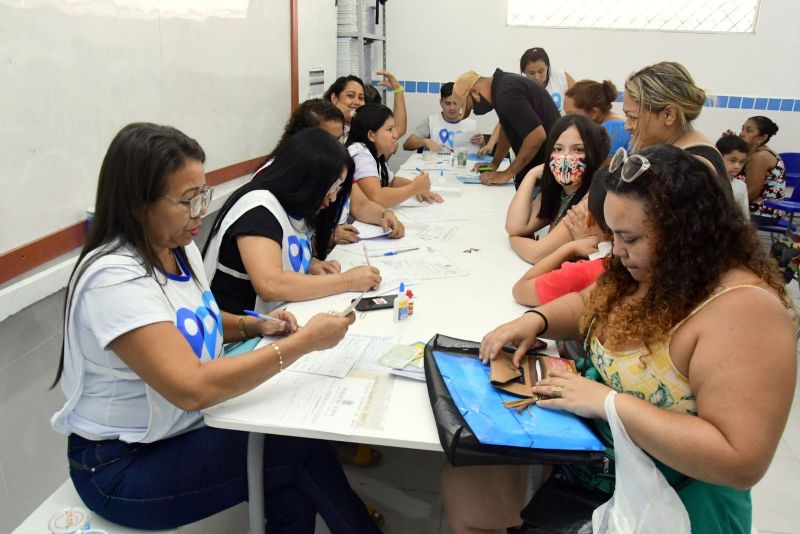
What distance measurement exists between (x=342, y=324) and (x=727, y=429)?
84 cm

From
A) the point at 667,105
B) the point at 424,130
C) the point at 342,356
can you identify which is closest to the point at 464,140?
the point at 424,130

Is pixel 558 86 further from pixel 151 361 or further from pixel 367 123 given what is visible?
pixel 151 361

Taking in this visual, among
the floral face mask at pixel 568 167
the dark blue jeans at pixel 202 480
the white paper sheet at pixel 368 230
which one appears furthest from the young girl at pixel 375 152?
the dark blue jeans at pixel 202 480

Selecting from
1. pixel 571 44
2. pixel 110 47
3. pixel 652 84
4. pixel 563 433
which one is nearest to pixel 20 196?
pixel 110 47

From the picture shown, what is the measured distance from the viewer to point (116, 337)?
3.76ft

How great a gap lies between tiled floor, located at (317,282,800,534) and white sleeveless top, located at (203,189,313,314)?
79cm

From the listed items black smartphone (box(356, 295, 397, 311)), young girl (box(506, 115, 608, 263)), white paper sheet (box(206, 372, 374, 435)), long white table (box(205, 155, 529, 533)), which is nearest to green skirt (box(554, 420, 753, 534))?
long white table (box(205, 155, 529, 533))

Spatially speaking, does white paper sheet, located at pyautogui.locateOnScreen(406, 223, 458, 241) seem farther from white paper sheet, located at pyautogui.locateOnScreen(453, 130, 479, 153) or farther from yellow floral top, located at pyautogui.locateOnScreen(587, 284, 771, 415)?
white paper sheet, located at pyautogui.locateOnScreen(453, 130, 479, 153)

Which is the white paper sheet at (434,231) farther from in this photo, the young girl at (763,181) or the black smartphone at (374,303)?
the young girl at (763,181)

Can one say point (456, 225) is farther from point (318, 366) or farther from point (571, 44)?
point (571, 44)

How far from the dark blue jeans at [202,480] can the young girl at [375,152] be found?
1805 mm

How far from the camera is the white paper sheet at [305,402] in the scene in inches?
47.6

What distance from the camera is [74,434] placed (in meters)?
1.31

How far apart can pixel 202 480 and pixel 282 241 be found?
0.85 metres
